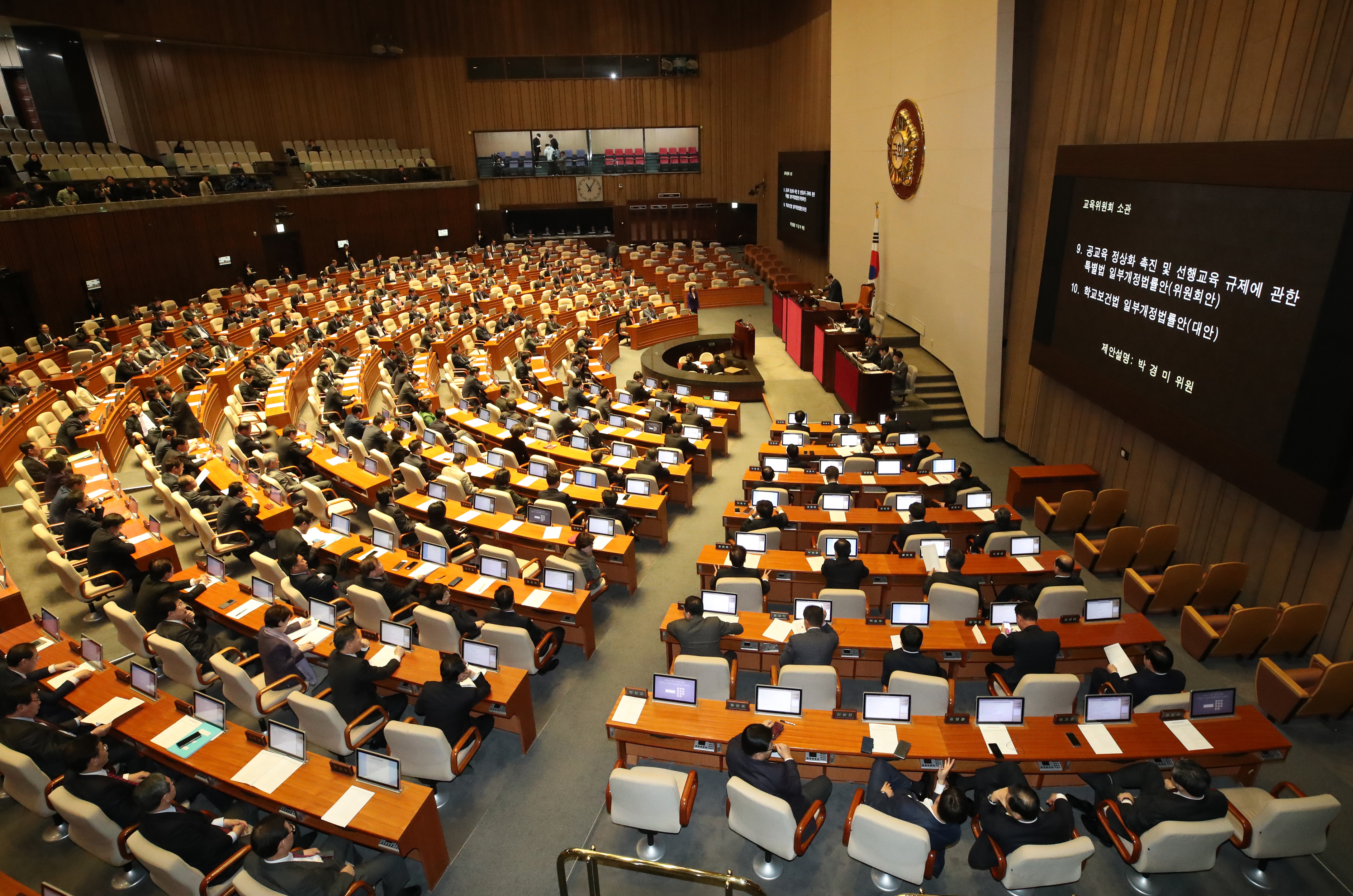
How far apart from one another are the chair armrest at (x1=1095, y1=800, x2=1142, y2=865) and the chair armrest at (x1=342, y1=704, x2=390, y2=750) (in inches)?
223

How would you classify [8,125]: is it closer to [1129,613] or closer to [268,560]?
[268,560]

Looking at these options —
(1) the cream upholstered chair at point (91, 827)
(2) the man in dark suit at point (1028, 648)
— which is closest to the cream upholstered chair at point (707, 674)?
(2) the man in dark suit at point (1028, 648)

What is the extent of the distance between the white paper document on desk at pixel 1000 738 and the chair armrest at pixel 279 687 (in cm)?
601

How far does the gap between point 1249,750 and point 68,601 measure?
1276 cm

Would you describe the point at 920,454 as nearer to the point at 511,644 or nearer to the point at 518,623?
the point at 518,623

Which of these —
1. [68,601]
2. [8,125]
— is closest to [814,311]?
[68,601]

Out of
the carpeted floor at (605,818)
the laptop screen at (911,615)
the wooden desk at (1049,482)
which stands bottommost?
the carpeted floor at (605,818)

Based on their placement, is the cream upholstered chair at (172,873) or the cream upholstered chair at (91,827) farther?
the cream upholstered chair at (91,827)

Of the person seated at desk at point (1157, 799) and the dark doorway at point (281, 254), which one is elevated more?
the dark doorway at point (281, 254)

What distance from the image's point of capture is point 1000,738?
228 inches

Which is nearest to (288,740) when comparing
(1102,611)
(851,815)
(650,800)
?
(650,800)

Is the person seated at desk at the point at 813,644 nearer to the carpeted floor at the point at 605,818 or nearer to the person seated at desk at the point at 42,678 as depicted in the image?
the carpeted floor at the point at 605,818

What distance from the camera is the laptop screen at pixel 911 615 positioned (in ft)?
24.3

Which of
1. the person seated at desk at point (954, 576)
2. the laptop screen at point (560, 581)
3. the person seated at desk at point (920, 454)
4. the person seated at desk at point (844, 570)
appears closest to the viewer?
the person seated at desk at point (954, 576)
